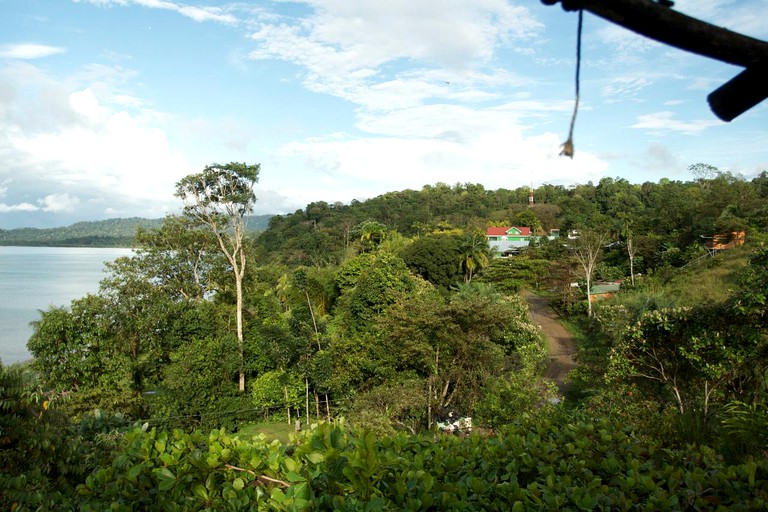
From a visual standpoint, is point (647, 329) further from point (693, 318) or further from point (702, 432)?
point (702, 432)

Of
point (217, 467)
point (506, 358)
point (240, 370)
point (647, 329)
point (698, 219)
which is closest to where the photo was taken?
point (217, 467)

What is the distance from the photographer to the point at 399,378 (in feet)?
43.0

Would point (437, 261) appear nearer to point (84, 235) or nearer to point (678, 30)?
point (678, 30)

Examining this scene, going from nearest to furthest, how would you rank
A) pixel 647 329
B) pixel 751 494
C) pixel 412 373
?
pixel 751 494 < pixel 647 329 < pixel 412 373

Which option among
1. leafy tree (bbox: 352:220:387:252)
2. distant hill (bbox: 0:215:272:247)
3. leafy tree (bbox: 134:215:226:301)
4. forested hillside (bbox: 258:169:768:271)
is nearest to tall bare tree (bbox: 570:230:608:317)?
forested hillside (bbox: 258:169:768:271)

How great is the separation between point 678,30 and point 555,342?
21.4m

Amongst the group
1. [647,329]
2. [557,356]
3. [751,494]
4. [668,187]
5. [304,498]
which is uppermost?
[668,187]

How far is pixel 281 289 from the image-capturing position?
28.1 m

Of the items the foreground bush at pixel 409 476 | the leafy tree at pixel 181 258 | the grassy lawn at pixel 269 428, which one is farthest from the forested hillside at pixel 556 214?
the leafy tree at pixel 181 258

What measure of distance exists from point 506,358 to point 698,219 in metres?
19.0

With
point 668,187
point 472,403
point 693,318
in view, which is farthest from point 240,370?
point 668,187

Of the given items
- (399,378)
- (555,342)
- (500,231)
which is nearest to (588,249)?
(555,342)

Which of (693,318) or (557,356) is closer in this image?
(693,318)

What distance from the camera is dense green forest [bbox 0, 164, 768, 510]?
6.07 ft
